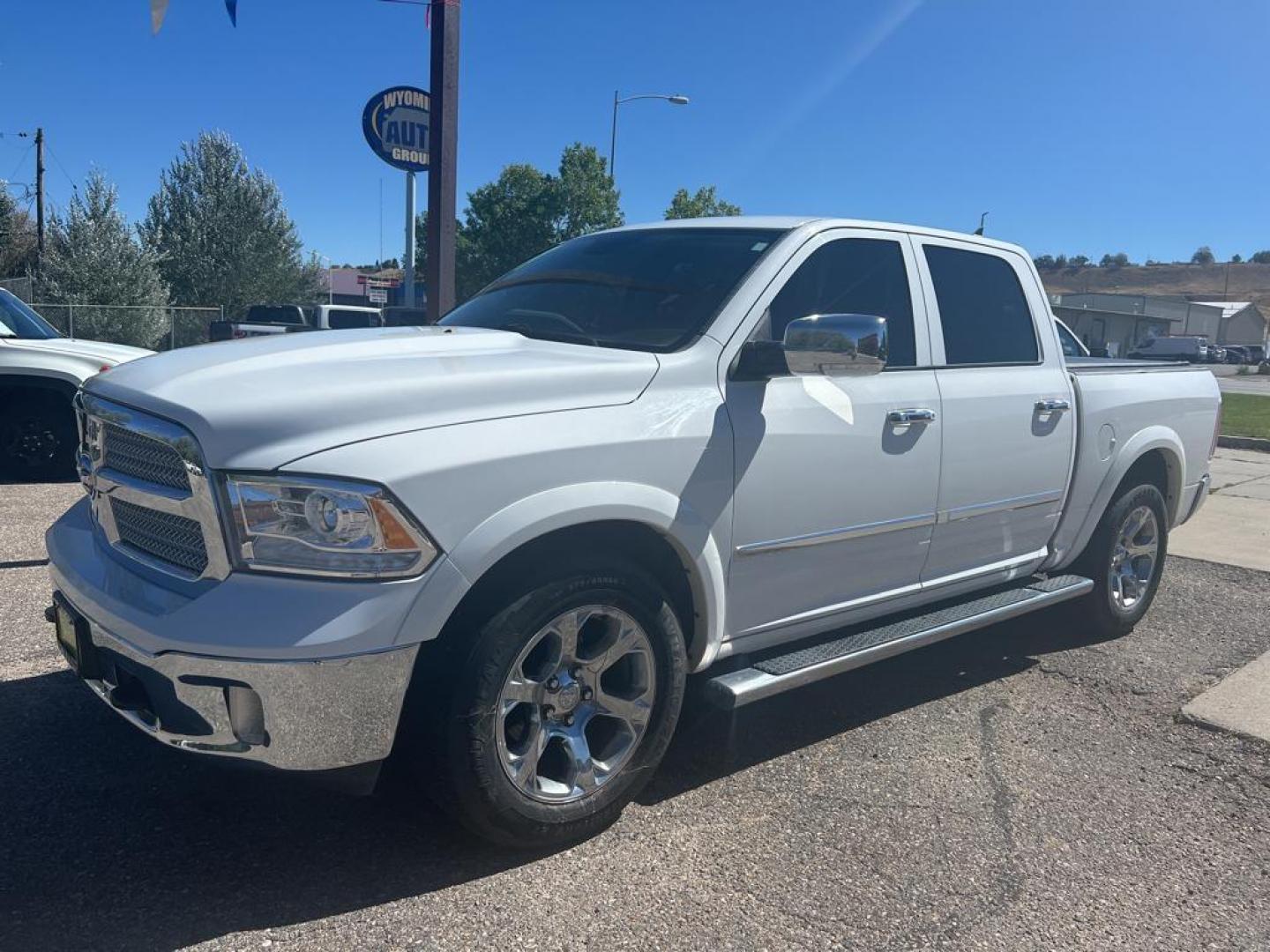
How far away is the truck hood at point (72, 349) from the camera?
26.9ft

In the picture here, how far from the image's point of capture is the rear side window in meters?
4.27

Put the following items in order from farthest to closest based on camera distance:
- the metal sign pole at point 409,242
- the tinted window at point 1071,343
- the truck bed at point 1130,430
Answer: the metal sign pole at point 409,242 < the tinted window at point 1071,343 < the truck bed at point 1130,430

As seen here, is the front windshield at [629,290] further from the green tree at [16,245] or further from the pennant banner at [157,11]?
the green tree at [16,245]

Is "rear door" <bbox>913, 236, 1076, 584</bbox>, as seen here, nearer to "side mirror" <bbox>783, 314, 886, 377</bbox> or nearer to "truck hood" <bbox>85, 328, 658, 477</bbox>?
"side mirror" <bbox>783, 314, 886, 377</bbox>

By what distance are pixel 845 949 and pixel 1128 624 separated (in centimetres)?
352

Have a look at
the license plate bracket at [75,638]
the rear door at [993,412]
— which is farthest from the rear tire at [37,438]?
the rear door at [993,412]

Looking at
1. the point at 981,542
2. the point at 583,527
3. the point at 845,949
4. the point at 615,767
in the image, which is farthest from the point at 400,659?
the point at 981,542

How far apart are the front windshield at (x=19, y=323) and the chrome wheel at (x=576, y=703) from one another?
7379 millimetres

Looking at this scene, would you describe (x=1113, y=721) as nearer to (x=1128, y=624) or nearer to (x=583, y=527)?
(x=1128, y=624)

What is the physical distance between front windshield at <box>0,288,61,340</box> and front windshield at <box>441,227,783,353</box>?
5897 millimetres

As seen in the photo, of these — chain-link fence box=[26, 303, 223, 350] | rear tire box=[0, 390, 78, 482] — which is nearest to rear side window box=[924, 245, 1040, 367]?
rear tire box=[0, 390, 78, 482]

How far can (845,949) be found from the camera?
2.64 meters

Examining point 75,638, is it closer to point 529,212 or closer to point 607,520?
point 607,520

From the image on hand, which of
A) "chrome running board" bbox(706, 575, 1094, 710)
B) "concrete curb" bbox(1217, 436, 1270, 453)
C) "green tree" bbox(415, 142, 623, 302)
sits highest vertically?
"green tree" bbox(415, 142, 623, 302)
